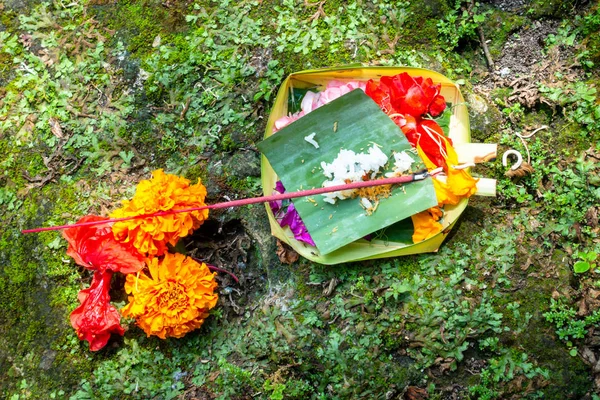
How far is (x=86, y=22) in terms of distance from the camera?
3.43 m

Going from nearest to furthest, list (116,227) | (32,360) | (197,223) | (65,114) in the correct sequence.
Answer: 1. (116,227)
2. (197,223)
3. (32,360)
4. (65,114)

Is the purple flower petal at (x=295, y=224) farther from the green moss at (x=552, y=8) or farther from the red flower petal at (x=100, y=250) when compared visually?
the green moss at (x=552, y=8)

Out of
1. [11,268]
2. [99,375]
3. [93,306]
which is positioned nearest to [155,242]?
[93,306]

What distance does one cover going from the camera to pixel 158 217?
2.59 metres

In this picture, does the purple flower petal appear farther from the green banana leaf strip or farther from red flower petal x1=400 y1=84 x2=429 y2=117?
red flower petal x1=400 y1=84 x2=429 y2=117

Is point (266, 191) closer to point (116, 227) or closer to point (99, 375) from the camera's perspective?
point (116, 227)

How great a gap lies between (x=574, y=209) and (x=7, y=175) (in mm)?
3335

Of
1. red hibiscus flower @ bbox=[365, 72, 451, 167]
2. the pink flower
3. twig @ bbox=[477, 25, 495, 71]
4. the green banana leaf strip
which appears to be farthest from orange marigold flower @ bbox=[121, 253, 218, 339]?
twig @ bbox=[477, 25, 495, 71]

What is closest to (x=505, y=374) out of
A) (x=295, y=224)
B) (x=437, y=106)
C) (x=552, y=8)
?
(x=295, y=224)

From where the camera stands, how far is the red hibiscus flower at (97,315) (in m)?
2.85

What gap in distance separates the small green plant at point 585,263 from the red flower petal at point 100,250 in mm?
2224

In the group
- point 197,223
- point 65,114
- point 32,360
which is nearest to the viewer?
point 197,223

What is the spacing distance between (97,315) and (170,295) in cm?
53

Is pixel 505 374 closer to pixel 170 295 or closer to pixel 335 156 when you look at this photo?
pixel 335 156
